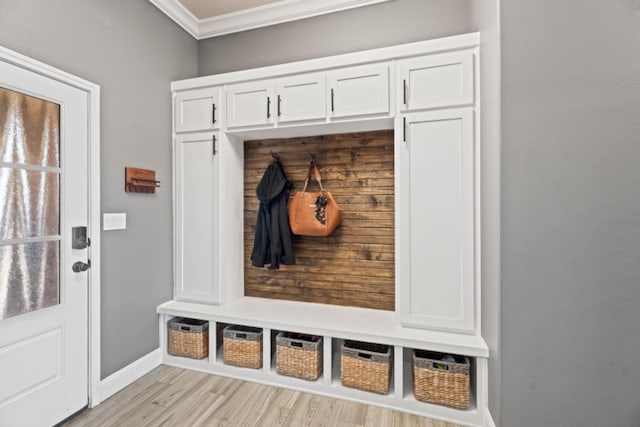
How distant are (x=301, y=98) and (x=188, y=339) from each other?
2062 mm

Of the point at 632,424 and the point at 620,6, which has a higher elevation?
the point at 620,6

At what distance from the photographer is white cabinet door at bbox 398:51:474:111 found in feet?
6.09

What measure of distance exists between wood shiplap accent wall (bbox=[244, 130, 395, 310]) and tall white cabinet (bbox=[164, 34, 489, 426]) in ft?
0.46

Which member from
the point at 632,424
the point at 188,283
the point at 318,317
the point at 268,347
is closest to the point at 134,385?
the point at 188,283

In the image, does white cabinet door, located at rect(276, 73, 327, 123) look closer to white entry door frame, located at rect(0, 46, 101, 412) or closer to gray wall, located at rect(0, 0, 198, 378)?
gray wall, located at rect(0, 0, 198, 378)

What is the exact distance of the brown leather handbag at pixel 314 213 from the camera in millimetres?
2365

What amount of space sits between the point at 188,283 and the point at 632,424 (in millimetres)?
2752

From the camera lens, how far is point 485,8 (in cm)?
173

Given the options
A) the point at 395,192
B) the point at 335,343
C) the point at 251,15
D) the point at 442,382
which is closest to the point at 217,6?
the point at 251,15

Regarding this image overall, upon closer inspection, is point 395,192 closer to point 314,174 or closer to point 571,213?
point 314,174

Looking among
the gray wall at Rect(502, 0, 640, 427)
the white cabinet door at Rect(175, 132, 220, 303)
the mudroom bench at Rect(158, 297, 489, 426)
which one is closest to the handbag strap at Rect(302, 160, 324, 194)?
the white cabinet door at Rect(175, 132, 220, 303)

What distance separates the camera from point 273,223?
2.52m

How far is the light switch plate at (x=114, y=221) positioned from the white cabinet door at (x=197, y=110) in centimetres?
86

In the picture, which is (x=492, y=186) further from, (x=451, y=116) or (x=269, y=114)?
(x=269, y=114)
